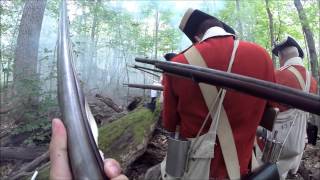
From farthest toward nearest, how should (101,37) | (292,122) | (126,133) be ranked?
(101,37) < (126,133) < (292,122)

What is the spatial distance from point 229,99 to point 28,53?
330 inches

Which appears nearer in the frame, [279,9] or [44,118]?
[44,118]

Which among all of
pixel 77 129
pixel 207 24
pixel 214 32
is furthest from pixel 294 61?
pixel 77 129

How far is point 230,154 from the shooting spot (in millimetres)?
2424

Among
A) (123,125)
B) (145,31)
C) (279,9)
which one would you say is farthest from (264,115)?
(145,31)

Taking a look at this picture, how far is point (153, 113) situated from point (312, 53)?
19.2 feet

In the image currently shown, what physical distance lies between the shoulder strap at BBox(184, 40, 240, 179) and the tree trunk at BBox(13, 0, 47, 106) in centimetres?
631

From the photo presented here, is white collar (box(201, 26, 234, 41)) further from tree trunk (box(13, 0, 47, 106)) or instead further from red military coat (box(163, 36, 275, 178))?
tree trunk (box(13, 0, 47, 106))

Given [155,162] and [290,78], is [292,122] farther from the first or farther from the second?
[155,162]

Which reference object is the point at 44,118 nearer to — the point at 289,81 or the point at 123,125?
the point at 123,125

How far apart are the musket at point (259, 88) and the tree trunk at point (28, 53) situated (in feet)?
24.9

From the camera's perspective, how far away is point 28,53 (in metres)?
9.56

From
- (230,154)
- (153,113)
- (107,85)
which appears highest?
(230,154)

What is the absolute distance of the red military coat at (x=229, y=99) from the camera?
Answer: 2432 millimetres
